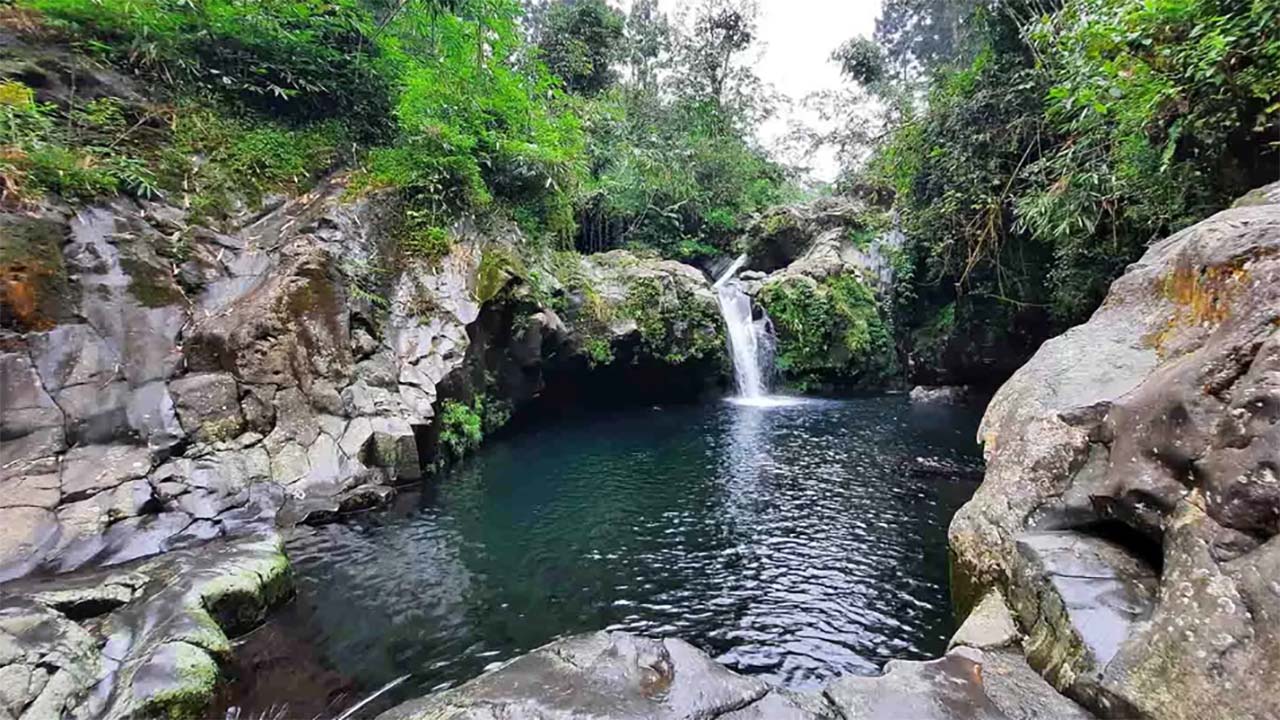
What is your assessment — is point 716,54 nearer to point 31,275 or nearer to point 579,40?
point 579,40

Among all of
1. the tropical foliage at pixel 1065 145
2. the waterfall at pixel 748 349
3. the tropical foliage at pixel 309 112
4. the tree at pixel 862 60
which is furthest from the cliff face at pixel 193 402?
the tree at pixel 862 60

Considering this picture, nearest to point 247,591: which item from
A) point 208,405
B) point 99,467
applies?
point 99,467

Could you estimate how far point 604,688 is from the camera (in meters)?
3.21

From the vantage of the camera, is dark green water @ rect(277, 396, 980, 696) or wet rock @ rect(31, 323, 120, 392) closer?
dark green water @ rect(277, 396, 980, 696)

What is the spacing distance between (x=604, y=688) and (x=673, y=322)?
13184 millimetres

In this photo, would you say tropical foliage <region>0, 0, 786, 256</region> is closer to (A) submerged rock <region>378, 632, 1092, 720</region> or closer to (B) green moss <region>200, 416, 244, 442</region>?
(B) green moss <region>200, 416, 244, 442</region>

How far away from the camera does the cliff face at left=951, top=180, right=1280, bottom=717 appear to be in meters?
2.45

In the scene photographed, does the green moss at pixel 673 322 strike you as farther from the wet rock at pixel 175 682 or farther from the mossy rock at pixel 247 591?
the wet rock at pixel 175 682

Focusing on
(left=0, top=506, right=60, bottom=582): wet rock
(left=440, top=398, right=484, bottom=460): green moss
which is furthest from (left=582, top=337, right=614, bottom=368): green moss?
(left=0, top=506, right=60, bottom=582): wet rock

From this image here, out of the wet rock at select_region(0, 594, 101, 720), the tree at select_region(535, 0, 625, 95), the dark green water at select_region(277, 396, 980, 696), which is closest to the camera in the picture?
the wet rock at select_region(0, 594, 101, 720)

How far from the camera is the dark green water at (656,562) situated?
15.8ft

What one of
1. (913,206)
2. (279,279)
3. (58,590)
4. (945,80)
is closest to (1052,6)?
(945,80)

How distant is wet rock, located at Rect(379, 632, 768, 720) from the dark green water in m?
1.26

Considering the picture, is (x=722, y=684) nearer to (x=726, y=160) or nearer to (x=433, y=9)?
(x=433, y=9)
